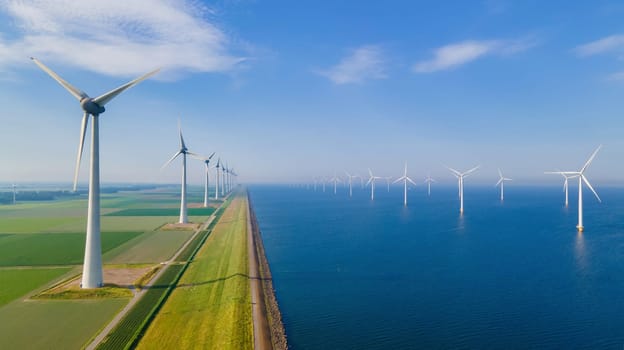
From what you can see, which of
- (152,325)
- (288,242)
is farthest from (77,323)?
(288,242)

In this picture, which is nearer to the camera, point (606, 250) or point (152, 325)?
point (152, 325)

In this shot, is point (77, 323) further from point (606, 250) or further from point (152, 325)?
point (606, 250)

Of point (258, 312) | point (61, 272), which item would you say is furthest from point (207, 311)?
point (61, 272)

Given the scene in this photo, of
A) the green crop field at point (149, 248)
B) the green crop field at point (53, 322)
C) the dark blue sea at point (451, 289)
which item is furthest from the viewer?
the green crop field at point (149, 248)

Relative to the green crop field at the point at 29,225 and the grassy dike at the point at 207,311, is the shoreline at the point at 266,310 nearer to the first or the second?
the grassy dike at the point at 207,311

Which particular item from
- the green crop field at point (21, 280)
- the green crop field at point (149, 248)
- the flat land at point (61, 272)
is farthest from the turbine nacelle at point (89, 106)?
the green crop field at point (149, 248)

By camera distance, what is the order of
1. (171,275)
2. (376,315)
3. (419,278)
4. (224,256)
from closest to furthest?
(376,315)
(171,275)
(419,278)
(224,256)

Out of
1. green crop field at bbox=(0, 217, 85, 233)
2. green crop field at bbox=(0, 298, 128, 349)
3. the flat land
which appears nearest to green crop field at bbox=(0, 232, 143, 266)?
the flat land
